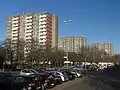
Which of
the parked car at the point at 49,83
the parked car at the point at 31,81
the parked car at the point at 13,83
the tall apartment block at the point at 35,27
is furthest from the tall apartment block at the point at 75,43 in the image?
the parked car at the point at 13,83

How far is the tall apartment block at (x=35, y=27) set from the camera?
13550cm

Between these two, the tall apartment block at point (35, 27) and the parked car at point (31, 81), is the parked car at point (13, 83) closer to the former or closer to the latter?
the parked car at point (31, 81)

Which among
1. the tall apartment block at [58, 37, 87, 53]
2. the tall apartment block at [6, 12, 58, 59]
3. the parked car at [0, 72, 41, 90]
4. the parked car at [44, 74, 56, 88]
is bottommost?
the parked car at [44, 74, 56, 88]

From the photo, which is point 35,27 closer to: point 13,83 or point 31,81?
point 31,81

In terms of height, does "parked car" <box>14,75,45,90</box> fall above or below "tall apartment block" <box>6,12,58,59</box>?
below

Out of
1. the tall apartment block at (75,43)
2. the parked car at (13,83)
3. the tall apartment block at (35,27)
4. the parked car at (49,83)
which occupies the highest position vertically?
the tall apartment block at (35,27)

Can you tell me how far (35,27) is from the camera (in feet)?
471

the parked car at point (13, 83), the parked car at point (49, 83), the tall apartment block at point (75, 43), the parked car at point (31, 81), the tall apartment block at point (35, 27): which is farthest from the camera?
the tall apartment block at point (75, 43)

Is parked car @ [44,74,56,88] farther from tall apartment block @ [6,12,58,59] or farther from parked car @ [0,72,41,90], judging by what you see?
tall apartment block @ [6,12,58,59]

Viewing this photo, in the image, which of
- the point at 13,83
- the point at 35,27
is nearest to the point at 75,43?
the point at 35,27

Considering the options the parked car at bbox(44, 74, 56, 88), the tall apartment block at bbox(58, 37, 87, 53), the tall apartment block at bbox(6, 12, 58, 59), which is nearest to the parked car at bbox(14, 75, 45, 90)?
the parked car at bbox(44, 74, 56, 88)

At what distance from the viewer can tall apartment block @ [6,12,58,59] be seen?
135500mm

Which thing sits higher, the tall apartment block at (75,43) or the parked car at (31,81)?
the tall apartment block at (75,43)

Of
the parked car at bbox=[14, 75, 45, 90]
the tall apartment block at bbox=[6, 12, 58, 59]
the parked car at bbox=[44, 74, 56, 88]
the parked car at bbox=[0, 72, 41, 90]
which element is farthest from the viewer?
the tall apartment block at bbox=[6, 12, 58, 59]
